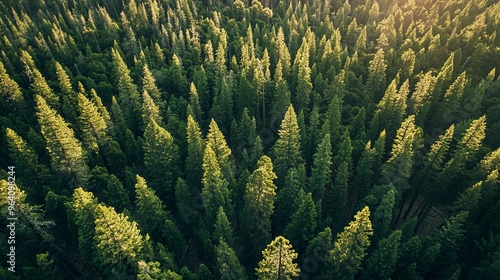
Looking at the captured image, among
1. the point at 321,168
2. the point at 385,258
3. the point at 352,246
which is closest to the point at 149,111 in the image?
the point at 321,168

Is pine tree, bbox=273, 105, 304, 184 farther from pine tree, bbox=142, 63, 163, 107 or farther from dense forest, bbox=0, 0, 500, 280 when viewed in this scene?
pine tree, bbox=142, 63, 163, 107

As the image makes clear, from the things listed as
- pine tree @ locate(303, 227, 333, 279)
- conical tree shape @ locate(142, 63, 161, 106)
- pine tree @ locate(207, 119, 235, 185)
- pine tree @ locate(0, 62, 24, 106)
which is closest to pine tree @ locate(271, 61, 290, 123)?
pine tree @ locate(207, 119, 235, 185)

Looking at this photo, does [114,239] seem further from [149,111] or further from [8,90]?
[8,90]

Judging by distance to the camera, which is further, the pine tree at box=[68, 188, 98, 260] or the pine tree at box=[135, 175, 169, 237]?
the pine tree at box=[135, 175, 169, 237]

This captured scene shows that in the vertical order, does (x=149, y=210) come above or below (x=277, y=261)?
below

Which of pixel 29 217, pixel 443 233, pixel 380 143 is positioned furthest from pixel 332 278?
pixel 29 217

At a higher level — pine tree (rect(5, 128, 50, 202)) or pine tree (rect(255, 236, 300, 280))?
pine tree (rect(255, 236, 300, 280))

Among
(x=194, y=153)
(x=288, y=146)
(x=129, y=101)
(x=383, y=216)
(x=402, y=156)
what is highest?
(x=288, y=146)
